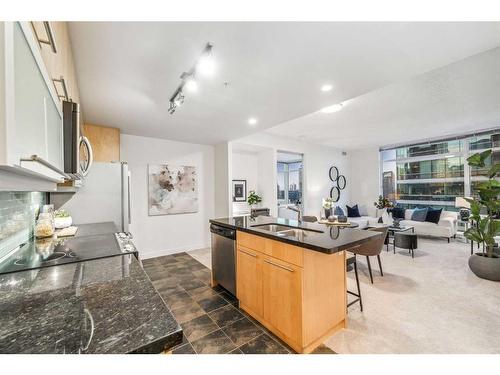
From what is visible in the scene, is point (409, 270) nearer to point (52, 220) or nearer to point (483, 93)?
point (483, 93)

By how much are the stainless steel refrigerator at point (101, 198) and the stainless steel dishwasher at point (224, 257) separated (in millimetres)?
1278

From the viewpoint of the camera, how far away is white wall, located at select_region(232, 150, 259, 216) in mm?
5840

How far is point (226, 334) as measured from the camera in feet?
6.59

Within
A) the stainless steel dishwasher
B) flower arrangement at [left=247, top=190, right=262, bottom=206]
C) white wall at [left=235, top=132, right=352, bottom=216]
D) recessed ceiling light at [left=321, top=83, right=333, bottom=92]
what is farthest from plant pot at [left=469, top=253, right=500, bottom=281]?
flower arrangement at [left=247, top=190, right=262, bottom=206]

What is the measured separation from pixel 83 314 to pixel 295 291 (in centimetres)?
141

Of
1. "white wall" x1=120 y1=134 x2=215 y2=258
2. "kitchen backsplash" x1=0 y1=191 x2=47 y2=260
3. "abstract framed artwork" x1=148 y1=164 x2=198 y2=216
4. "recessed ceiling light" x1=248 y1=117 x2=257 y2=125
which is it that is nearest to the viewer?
"kitchen backsplash" x1=0 y1=191 x2=47 y2=260

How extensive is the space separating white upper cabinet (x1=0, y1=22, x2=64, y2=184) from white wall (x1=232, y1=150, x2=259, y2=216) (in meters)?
4.90

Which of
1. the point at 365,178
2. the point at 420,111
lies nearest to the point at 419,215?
the point at 365,178

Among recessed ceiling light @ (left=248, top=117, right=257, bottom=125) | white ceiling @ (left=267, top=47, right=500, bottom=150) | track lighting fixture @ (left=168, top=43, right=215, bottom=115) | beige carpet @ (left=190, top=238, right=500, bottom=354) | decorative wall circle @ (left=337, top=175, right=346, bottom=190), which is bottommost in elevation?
beige carpet @ (left=190, top=238, right=500, bottom=354)

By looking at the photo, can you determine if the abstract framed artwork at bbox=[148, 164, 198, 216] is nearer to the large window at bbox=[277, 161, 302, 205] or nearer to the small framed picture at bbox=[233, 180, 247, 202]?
the small framed picture at bbox=[233, 180, 247, 202]

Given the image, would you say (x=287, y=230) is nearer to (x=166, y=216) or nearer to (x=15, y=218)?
(x=15, y=218)

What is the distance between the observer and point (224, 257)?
2.69 meters

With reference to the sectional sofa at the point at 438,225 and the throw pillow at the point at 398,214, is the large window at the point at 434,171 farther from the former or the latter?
the throw pillow at the point at 398,214
